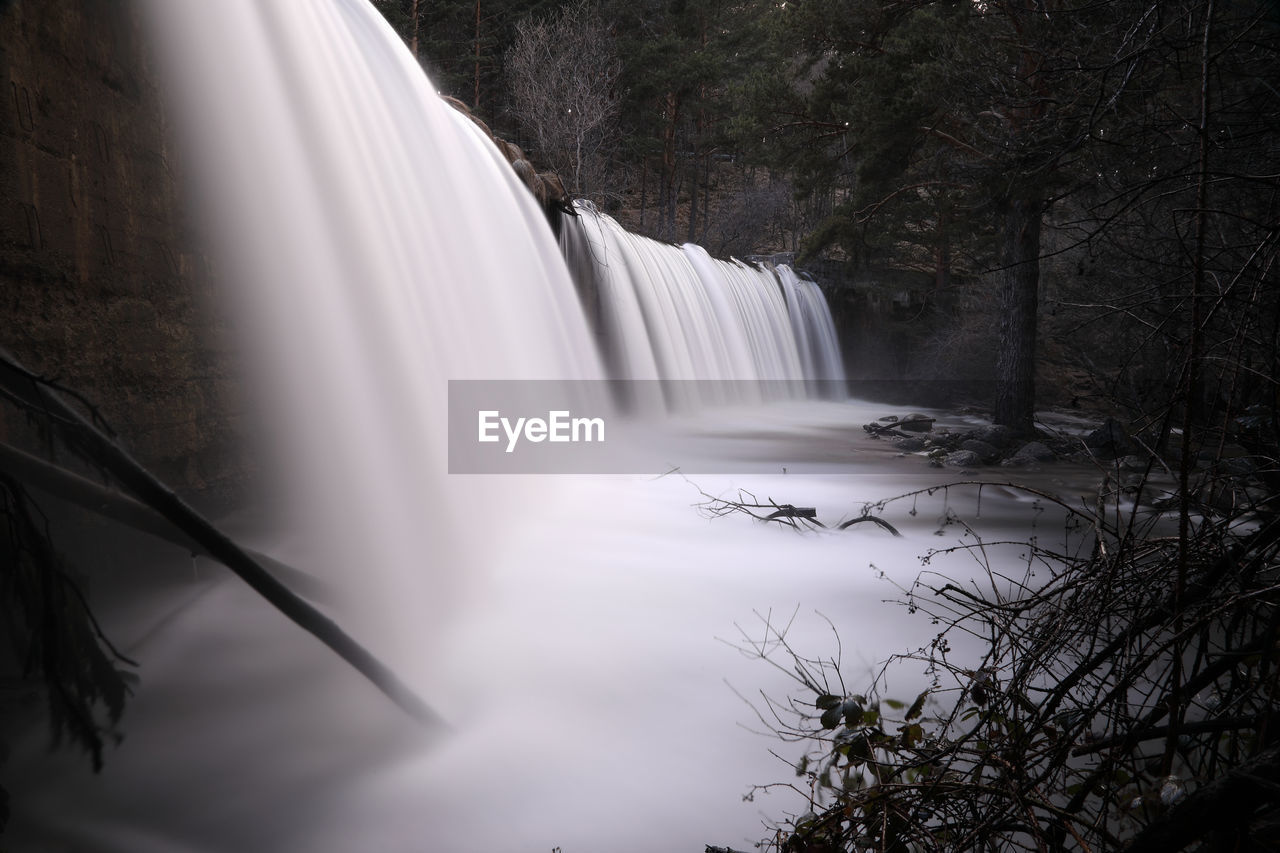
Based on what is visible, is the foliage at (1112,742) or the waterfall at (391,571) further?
the waterfall at (391,571)

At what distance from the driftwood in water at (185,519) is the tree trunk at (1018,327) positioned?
8.22m

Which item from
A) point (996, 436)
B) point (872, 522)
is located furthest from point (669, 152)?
point (872, 522)

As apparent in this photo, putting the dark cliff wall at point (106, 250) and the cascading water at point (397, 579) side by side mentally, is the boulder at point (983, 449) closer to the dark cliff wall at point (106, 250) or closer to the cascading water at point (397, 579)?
the cascading water at point (397, 579)

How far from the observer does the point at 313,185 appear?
352 cm

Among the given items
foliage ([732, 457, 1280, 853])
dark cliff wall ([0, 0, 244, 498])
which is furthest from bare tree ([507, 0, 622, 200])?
foliage ([732, 457, 1280, 853])

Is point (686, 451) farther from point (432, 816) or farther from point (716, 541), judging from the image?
point (432, 816)

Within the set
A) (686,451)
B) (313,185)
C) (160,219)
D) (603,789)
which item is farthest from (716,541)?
(686,451)

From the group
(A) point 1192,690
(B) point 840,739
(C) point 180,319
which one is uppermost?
(C) point 180,319

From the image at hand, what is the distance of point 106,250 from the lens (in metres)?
2.66

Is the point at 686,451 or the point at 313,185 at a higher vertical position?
the point at 313,185

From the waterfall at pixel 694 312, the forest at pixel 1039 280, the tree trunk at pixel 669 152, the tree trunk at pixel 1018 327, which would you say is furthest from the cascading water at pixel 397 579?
the tree trunk at pixel 669 152

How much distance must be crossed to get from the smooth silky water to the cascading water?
0.01 meters

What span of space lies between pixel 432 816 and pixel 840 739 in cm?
107

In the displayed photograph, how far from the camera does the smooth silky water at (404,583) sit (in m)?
2.03
